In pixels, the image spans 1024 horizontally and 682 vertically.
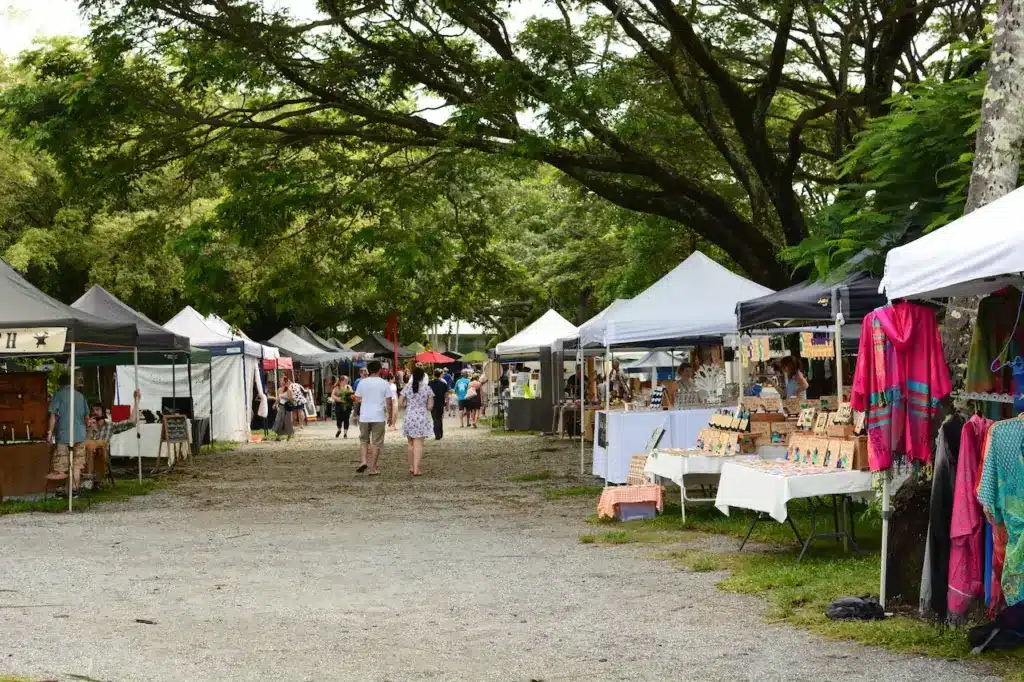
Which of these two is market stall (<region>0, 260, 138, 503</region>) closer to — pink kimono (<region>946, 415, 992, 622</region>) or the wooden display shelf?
the wooden display shelf

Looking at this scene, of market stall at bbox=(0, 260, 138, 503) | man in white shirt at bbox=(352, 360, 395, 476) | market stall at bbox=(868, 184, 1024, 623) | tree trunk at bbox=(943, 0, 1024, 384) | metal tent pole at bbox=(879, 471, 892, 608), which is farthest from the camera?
man in white shirt at bbox=(352, 360, 395, 476)

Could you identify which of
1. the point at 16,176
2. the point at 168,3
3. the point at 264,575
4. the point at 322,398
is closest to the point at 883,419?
the point at 264,575

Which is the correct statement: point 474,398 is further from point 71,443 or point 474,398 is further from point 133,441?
point 71,443

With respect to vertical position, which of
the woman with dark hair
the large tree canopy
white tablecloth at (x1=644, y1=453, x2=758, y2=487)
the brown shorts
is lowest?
white tablecloth at (x1=644, y1=453, x2=758, y2=487)

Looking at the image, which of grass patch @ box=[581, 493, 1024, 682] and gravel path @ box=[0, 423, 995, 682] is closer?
gravel path @ box=[0, 423, 995, 682]

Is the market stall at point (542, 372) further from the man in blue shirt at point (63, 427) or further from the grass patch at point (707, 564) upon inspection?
the grass patch at point (707, 564)

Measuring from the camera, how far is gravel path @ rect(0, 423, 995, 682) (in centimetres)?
689

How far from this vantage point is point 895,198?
35.9 ft

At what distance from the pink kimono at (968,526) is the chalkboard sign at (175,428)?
1666 cm

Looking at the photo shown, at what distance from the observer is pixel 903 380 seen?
7652 millimetres

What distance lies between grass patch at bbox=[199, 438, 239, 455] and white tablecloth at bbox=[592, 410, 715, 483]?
1232 centimetres

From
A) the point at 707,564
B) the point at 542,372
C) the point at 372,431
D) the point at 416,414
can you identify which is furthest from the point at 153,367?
the point at 707,564

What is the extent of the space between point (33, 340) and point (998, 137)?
428 inches

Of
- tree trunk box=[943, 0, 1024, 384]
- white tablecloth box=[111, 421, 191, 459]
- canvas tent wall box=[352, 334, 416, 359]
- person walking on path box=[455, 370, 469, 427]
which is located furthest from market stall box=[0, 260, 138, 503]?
canvas tent wall box=[352, 334, 416, 359]
